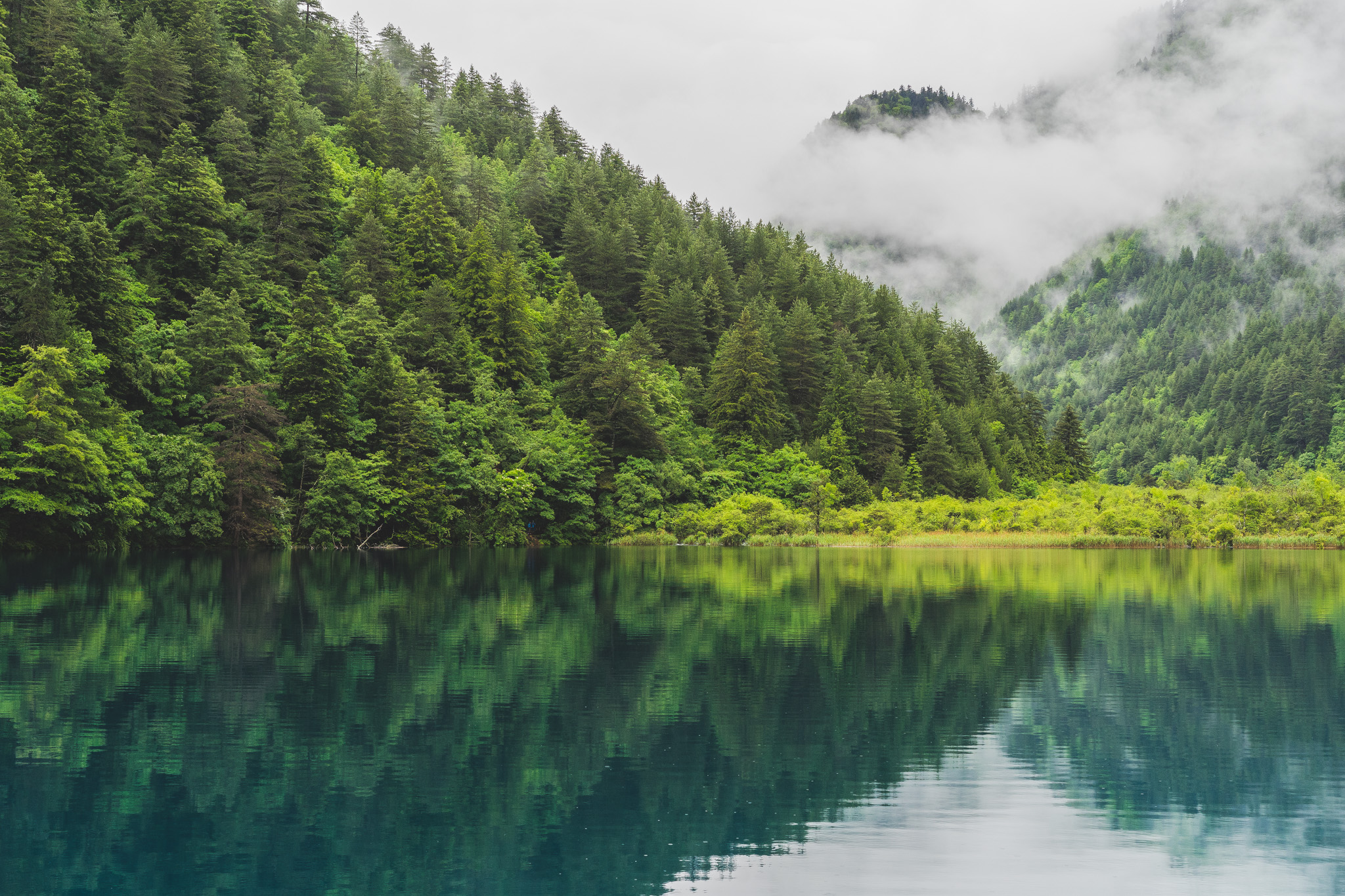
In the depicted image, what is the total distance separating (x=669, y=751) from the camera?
11.8 meters

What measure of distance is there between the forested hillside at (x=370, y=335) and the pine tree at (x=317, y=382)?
17 cm

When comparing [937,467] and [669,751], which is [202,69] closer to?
[937,467]

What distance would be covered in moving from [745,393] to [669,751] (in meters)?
69.3

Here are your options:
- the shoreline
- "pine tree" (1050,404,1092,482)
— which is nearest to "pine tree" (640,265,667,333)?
the shoreline

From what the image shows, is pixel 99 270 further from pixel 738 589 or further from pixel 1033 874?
pixel 1033 874

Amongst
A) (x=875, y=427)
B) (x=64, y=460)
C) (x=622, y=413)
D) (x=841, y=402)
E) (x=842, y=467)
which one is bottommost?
(x=64, y=460)

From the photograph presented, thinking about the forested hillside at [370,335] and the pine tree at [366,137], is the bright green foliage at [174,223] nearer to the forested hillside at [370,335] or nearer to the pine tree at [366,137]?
the forested hillside at [370,335]

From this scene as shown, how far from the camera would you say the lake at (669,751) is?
8.36 m

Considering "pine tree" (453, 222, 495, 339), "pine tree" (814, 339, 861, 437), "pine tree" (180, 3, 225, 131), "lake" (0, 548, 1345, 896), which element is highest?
"pine tree" (180, 3, 225, 131)

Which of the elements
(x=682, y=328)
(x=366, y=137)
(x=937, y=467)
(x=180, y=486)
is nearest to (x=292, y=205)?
(x=366, y=137)

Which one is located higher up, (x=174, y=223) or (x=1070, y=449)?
(x=174, y=223)

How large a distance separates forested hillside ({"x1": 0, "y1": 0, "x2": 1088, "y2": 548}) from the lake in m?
27.2

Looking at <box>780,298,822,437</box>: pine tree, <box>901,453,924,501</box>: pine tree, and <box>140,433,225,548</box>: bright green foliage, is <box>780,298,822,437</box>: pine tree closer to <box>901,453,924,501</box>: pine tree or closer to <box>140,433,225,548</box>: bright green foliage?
<box>901,453,924,501</box>: pine tree

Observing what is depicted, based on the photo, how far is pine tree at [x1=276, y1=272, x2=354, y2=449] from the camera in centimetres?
5719
